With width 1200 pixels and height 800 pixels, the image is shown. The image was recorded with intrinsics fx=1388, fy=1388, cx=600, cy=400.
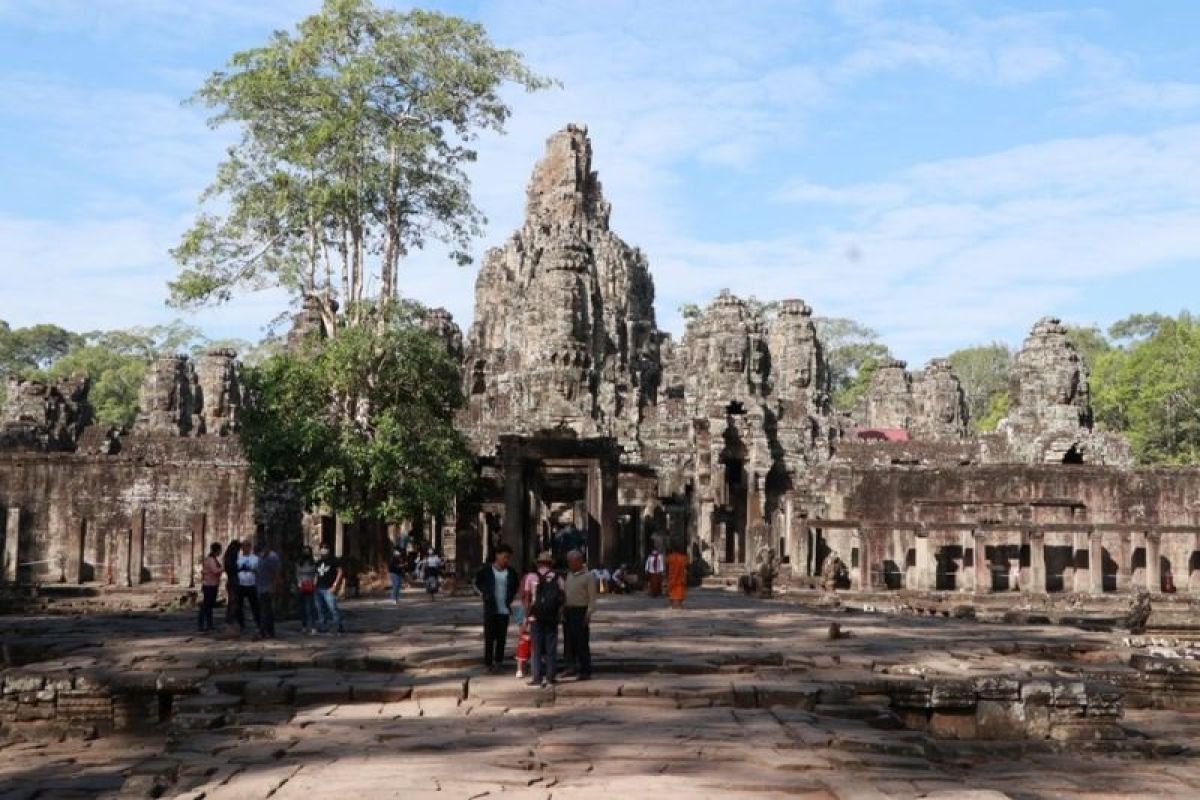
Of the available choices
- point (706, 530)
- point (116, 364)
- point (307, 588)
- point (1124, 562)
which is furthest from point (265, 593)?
point (116, 364)

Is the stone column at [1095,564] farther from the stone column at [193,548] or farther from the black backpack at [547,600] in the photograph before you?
the black backpack at [547,600]

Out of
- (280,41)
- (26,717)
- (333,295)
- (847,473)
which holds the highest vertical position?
(280,41)

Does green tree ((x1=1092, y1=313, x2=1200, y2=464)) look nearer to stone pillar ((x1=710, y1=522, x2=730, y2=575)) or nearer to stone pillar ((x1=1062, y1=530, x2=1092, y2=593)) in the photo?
stone pillar ((x1=710, y1=522, x2=730, y2=575))

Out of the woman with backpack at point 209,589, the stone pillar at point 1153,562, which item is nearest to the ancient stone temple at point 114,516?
the woman with backpack at point 209,589

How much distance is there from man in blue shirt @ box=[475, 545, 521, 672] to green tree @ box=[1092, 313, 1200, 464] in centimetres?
4119

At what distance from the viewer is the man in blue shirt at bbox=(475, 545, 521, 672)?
39.5ft

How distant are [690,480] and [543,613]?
22703 mm

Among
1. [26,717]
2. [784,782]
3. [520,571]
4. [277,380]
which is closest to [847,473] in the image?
[520,571]

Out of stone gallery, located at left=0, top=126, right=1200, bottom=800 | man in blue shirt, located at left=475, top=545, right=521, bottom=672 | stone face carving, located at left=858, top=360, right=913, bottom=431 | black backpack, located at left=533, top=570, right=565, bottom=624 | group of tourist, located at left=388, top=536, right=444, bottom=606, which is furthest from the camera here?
stone face carving, located at left=858, top=360, right=913, bottom=431

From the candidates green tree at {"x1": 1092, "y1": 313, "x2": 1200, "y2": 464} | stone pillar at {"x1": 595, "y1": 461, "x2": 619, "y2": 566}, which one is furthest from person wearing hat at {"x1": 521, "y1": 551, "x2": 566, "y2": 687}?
green tree at {"x1": 1092, "y1": 313, "x2": 1200, "y2": 464}

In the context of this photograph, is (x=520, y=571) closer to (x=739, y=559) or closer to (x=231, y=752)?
(x=739, y=559)

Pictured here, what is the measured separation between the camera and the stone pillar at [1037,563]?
24.8 meters

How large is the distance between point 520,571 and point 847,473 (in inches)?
348

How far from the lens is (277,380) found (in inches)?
1041
